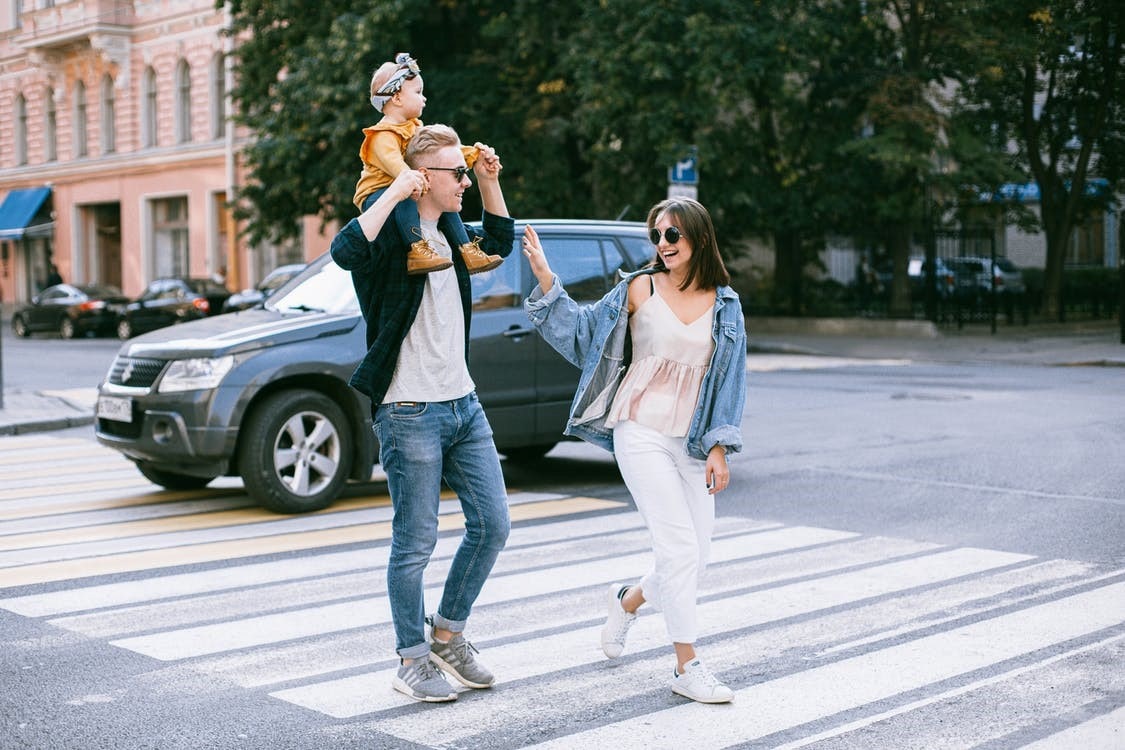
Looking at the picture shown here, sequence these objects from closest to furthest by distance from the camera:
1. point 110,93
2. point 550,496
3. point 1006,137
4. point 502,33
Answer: point 550,496 < point 502,33 < point 1006,137 < point 110,93

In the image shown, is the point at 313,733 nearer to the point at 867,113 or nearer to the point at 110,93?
the point at 867,113

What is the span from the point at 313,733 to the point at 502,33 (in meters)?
24.4

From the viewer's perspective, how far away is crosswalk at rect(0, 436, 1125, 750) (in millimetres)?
4902

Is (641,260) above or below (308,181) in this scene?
below

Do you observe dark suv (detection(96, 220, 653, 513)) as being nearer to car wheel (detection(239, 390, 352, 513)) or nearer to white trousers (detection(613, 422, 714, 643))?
car wheel (detection(239, 390, 352, 513))

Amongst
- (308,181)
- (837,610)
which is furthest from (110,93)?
(837,610)

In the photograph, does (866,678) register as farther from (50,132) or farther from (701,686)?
(50,132)

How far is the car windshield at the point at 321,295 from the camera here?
31.8ft

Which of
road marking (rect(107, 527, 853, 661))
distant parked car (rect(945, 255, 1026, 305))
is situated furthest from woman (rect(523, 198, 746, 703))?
distant parked car (rect(945, 255, 1026, 305))

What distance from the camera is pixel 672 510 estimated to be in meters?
5.20

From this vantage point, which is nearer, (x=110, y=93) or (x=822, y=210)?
(x=822, y=210)

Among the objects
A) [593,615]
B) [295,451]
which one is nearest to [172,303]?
[295,451]

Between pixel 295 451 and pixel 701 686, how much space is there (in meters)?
4.70

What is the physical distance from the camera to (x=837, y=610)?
652 centimetres
